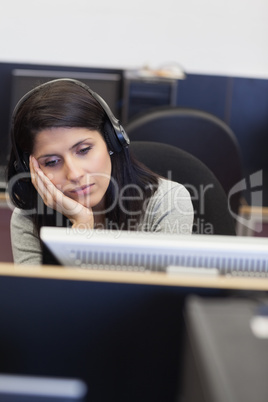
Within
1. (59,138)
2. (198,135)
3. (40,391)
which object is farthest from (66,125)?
(40,391)

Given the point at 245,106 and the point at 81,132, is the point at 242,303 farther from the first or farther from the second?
the point at 245,106

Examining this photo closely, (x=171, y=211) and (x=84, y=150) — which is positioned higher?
(x=84, y=150)

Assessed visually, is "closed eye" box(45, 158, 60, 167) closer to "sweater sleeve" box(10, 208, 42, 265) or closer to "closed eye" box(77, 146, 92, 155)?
"closed eye" box(77, 146, 92, 155)

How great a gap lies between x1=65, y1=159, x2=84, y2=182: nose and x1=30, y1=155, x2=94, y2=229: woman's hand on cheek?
0.16ft

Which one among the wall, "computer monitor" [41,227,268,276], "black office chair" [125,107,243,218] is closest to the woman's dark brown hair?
"black office chair" [125,107,243,218]

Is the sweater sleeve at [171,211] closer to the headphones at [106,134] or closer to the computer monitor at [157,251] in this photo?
the headphones at [106,134]

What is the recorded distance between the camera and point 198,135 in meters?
1.88

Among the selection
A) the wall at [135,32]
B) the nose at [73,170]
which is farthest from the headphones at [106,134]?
the wall at [135,32]

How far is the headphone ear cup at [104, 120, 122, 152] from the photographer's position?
1.40 meters

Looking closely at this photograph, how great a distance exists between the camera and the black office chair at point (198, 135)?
178 centimetres

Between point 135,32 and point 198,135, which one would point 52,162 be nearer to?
point 198,135

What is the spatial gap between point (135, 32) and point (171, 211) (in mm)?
3051

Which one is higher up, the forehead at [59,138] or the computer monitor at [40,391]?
the forehead at [59,138]

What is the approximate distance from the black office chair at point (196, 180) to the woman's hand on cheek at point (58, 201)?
0.67ft
